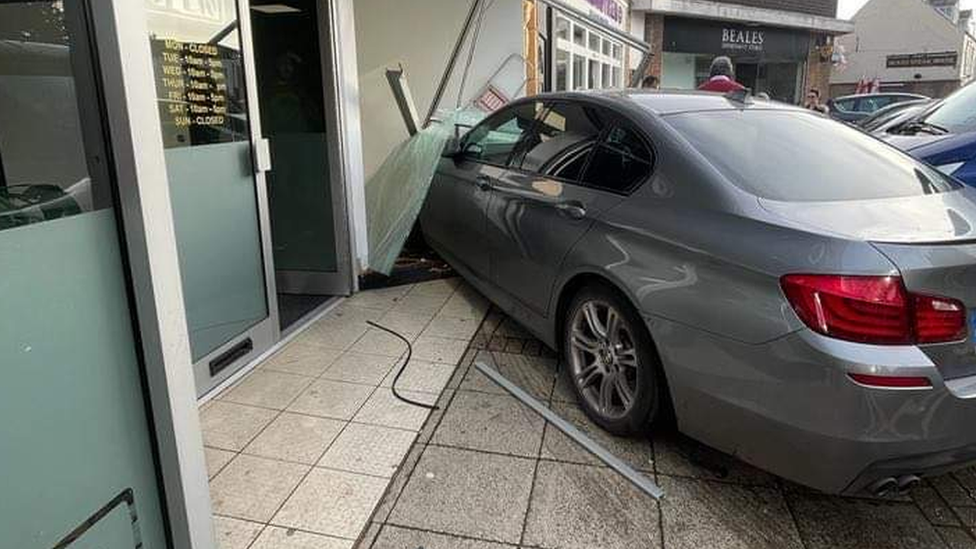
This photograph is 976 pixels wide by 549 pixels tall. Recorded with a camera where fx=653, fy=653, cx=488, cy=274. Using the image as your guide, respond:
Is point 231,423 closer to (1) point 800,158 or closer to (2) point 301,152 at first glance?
(2) point 301,152

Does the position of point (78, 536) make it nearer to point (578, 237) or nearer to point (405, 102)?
point (578, 237)

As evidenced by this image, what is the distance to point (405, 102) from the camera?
5.39 m

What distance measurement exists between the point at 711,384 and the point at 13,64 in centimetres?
243

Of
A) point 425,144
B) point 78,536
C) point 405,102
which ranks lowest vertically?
point 78,536

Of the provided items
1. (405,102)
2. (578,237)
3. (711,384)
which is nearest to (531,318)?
(578,237)

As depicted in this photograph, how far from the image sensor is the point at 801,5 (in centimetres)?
2117

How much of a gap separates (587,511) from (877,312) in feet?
3.97

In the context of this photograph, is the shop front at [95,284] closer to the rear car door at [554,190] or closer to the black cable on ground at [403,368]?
the black cable on ground at [403,368]

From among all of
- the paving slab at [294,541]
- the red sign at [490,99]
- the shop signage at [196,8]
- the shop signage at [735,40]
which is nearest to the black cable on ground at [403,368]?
the paving slab at [294,541]

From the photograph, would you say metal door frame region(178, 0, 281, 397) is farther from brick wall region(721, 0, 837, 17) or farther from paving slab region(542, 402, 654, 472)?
brick wall region(721, 0, 837, 17)

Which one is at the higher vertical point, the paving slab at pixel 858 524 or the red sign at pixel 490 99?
the red sign at pixel 490 99

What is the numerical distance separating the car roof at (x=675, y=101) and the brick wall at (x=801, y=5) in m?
18.1

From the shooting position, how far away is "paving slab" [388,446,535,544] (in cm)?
236

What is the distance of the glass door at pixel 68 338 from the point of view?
4.38 ft
